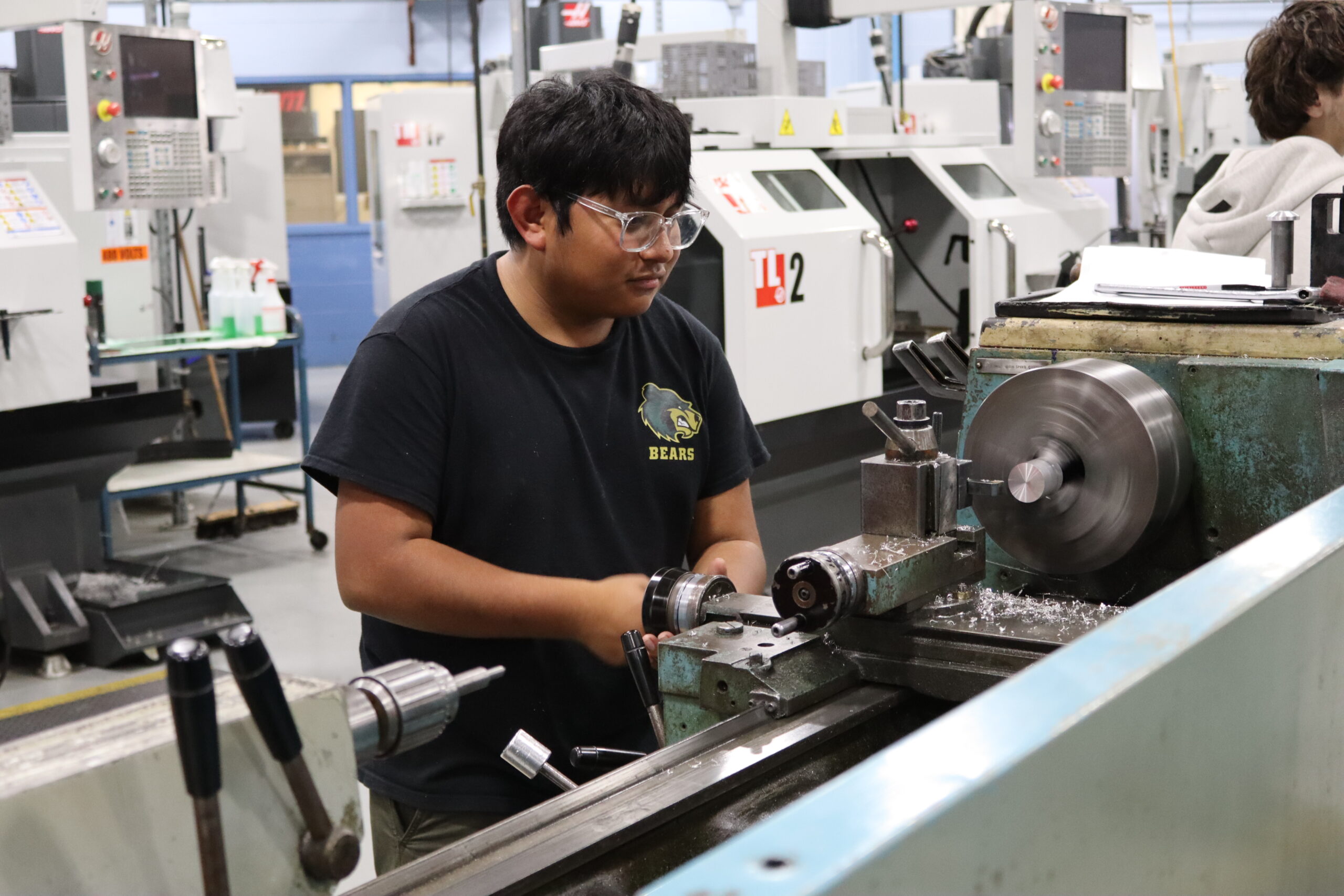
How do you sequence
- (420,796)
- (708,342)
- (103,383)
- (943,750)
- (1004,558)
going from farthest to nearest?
(103,383) < (708,342) < (1004,558) < (420,796) < (943,750)

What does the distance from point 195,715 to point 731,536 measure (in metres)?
1.02

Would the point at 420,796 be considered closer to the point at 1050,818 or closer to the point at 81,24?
the point at 1050,818

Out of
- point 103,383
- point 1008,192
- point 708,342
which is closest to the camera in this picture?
point 708,342

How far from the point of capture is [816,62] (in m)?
3.97

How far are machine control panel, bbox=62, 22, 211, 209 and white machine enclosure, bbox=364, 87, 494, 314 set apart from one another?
2.06 meters

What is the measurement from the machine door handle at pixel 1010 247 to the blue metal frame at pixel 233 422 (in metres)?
1.85

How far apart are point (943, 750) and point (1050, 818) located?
8cm

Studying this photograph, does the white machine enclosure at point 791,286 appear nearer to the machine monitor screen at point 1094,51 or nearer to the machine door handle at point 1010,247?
the machine door handle at point 1010,247

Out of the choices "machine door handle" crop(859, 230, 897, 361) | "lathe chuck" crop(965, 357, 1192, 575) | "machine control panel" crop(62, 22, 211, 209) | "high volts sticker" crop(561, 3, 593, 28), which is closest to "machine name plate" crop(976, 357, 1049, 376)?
"lathe chuck" crop(965, 357, 1192, 575)

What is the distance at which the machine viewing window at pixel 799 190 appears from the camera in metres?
3.20

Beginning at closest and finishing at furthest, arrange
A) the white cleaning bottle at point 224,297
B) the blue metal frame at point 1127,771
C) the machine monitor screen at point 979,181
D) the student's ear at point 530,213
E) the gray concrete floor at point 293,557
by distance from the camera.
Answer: the blue metal frame at point 1127,771, the student's ear at point 530,213, the gray concrete floor at point 293,557, the machine monitor screen at point 979,181, the white cleaning bottle at point 224,297

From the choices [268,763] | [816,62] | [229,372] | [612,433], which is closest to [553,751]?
[612,433]

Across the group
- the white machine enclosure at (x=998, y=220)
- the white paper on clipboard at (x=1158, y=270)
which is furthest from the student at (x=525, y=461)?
the white machine enclosure at (x=998, y=220)

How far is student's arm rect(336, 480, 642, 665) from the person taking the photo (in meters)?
1.24
